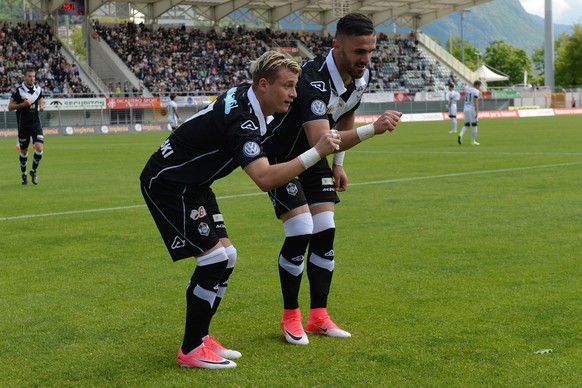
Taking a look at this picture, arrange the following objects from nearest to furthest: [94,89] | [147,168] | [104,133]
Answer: [147,168]
[104,133]
[94,89]

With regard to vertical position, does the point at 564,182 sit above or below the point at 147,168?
below

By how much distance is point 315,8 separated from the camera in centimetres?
7031

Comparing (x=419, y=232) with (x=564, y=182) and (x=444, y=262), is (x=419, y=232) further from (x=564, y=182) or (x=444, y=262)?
(x=564, y=182)

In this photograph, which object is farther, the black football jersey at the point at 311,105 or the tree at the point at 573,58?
the tree at the point at 573,58

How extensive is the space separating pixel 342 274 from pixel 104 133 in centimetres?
4227

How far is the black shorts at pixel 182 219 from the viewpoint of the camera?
5320 mm

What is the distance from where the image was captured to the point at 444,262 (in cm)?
852

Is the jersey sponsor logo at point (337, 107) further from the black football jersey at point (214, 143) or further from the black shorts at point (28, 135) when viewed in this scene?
the black shorts at point (28, 135)

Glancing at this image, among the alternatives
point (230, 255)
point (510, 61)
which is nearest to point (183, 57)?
point (230, 255)

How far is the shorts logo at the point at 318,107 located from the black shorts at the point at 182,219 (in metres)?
0.93

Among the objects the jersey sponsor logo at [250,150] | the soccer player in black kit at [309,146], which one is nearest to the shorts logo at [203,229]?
the jersey sponsor logo at [250,150]

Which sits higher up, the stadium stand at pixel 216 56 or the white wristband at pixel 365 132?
the stadium stand at pixel 216 56

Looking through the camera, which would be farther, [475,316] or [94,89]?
[94,89]

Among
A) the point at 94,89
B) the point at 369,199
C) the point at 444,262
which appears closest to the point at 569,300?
the point at 444,262
